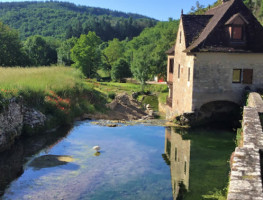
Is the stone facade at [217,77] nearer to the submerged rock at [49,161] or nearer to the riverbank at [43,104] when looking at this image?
the riverbank at [43,104]

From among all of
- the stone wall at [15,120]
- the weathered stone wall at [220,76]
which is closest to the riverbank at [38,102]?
the stone wall at [15,120]

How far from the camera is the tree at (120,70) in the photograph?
63.5 metres

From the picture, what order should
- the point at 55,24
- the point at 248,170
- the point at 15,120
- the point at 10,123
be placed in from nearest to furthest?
the point at 248,170 → the point at 10,123 → the point at 15,120 → the point at 55,24

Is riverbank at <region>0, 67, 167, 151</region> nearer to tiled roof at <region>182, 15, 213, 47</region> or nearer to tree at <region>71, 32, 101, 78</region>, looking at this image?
tiled roof at <region>182, 15, 213, 47</region>

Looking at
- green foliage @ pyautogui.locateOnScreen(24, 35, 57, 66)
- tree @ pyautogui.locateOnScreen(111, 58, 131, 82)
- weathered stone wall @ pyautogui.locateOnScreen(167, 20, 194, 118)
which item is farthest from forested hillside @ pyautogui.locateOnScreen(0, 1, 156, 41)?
weathered stone wall @ pyautogui.locateOnScreen(167, 20, 194, 118)

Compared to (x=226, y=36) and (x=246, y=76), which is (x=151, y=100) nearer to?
(x=246, y=76)

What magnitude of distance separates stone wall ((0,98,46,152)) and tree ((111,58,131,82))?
46909mm

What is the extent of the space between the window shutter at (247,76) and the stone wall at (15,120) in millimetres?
12731

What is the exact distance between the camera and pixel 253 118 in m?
10.6

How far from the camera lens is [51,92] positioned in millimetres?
20109

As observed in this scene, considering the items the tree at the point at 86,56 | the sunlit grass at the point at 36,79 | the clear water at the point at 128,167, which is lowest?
the clear water at the point at 128,167

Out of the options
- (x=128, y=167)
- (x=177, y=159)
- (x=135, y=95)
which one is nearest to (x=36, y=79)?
(x=128, y=167)

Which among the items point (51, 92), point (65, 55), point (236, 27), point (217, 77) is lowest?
point (51, 92)

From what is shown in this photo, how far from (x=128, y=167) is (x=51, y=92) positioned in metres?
10.4
